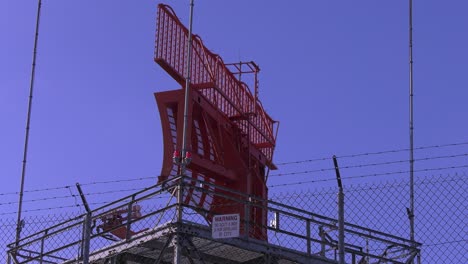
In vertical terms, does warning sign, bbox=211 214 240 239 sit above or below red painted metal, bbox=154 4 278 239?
below

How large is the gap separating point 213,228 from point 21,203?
20.7 feet

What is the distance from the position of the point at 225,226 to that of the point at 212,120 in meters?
7.97

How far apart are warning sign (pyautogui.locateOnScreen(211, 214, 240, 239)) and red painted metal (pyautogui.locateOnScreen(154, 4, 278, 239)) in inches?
155

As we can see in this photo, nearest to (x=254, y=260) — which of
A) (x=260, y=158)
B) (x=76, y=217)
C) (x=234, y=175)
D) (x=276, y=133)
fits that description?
(x=76, y=217)

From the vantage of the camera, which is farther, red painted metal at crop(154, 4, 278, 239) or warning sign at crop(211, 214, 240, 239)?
red painted metal at crop(154, 4, 278, 239)

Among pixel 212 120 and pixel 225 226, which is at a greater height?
pixel 212 120

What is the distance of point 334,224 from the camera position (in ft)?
50.6

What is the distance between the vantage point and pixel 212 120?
69.5ft

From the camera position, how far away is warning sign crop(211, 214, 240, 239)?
43.5 ft

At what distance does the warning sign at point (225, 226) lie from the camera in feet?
43.5

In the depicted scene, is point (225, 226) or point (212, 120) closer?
point (225, 226)

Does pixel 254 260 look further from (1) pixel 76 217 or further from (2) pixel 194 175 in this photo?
(2) pixel 194 175

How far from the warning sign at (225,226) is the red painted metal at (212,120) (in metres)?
3.93

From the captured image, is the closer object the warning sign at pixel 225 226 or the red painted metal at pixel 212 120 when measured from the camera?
the warning sign at pixel 225 226
